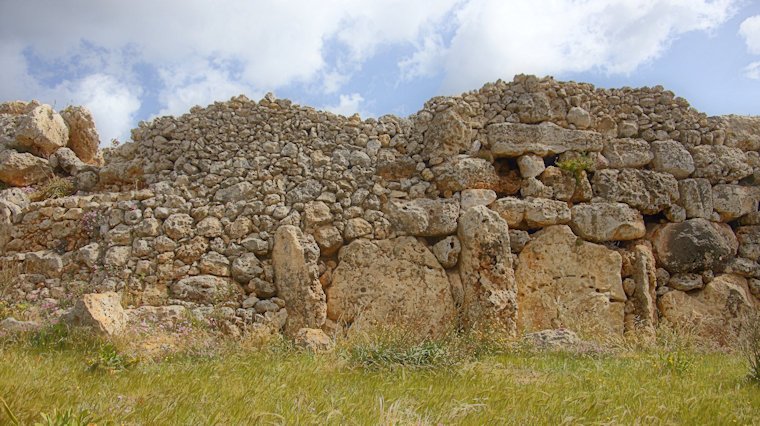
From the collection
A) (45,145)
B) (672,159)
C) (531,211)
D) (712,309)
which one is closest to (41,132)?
(45,145)

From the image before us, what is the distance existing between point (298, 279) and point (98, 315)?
2.73m

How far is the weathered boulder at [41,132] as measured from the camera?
9695 millimetres

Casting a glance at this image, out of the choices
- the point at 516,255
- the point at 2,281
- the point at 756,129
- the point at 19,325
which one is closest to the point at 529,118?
the point at 516,255

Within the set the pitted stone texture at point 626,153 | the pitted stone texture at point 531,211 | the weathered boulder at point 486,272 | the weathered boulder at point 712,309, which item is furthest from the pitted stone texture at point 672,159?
the weathered boulder at point 486,272

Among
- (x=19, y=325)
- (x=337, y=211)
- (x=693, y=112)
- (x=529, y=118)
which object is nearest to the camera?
(x=19, y=325)

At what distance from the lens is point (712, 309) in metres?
9.30

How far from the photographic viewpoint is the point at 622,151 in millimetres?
9984

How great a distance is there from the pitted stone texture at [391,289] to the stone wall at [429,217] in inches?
0.9

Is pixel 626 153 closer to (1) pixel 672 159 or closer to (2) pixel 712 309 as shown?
(1) pixel 672 159

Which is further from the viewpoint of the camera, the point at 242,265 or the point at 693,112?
the point at 693,112

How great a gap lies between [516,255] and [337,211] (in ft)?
9.94

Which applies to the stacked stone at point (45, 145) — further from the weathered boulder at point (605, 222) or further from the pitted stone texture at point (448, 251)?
the weathered boulder at point (605, 222)

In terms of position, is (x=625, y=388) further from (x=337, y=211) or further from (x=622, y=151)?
(x=622, y=151)

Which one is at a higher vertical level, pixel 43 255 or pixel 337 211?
pixel 337 211
